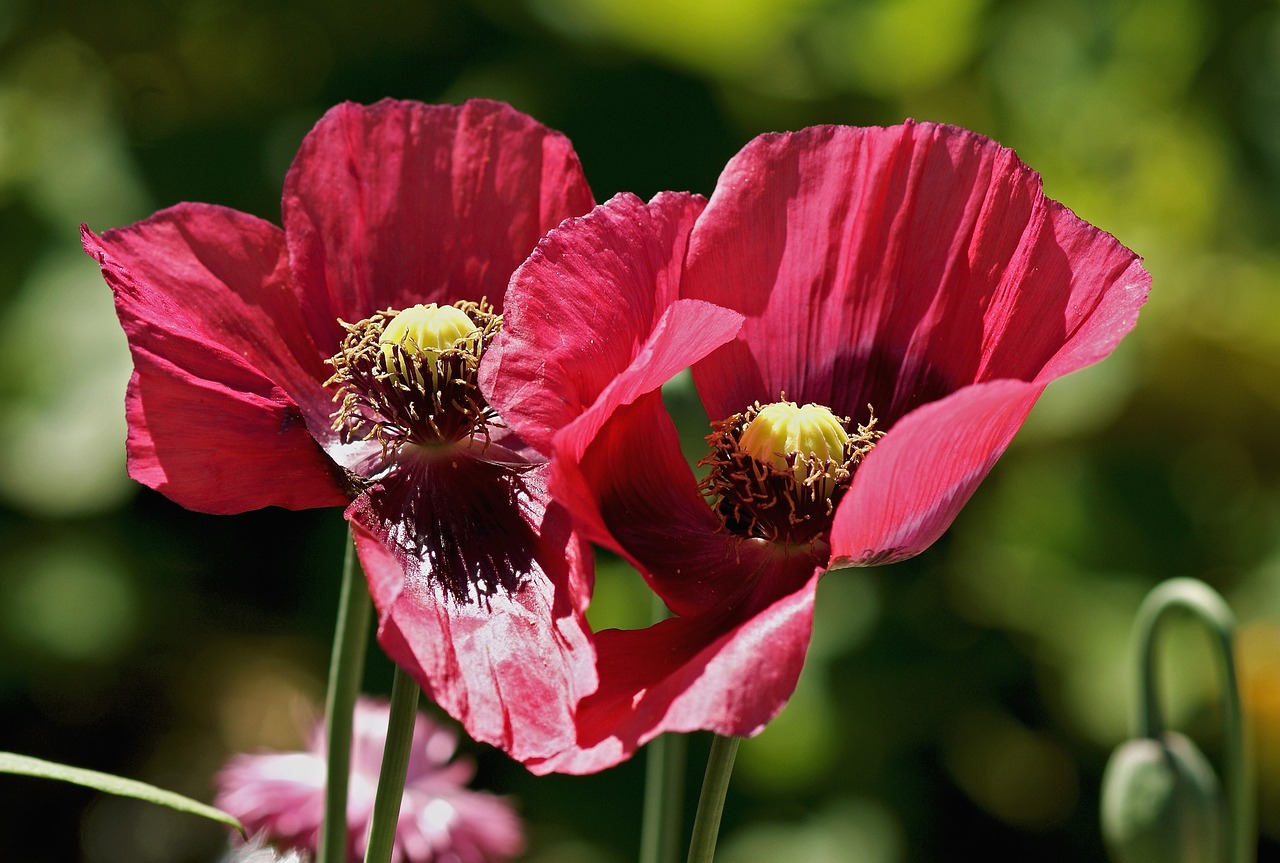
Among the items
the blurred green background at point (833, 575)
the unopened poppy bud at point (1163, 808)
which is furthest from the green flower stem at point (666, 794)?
the blurred green background at point (833, 575)

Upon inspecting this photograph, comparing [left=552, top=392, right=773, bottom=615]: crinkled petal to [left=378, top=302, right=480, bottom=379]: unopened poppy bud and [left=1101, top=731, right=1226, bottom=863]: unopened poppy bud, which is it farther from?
[left=1101, top=731, right=1226, bottom=863]: unopened poppy bud

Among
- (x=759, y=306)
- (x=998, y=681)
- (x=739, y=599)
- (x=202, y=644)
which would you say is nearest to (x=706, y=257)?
(x=759, y=306)

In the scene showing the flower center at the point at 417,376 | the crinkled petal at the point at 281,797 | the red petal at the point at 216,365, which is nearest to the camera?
the red petal at the point at 216,365

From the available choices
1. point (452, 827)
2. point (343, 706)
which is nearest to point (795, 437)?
point (343, 706)

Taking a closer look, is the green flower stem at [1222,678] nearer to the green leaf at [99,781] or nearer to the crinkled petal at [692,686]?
the crinkled petal at [692,686]

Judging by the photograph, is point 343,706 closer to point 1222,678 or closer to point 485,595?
point 485,595

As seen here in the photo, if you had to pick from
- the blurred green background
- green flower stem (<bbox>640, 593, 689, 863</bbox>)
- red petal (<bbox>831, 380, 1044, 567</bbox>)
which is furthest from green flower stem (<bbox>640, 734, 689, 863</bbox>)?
the blurred green background
